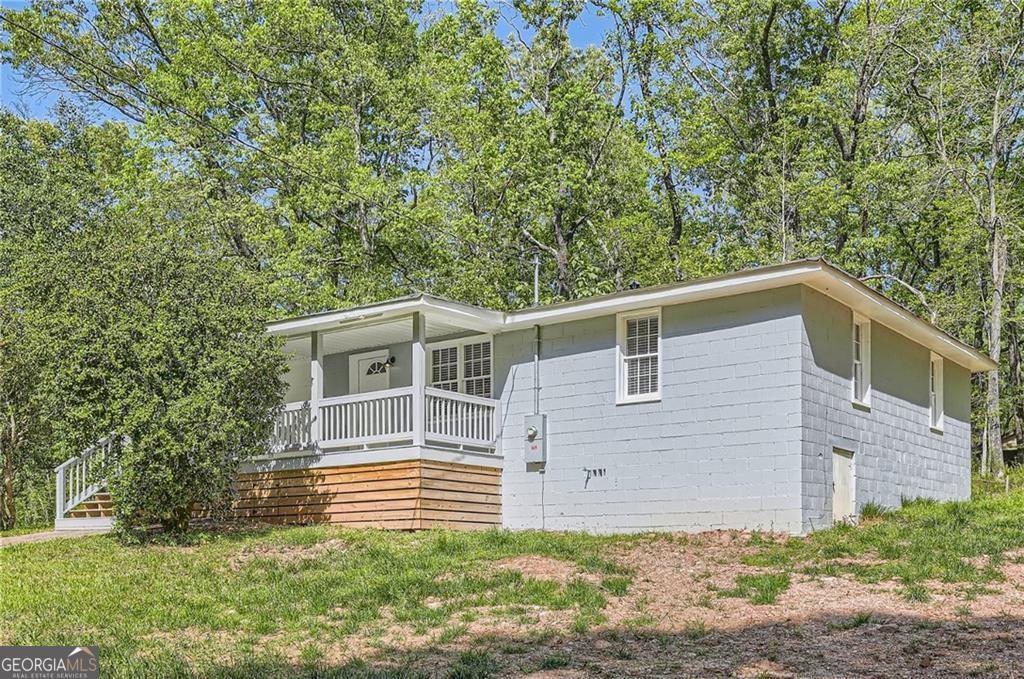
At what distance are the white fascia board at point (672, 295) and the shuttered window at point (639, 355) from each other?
11.7 inches

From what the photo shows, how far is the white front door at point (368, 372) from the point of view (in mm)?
19312

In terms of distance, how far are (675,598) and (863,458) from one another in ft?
20.4

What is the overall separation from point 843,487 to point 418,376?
627 cm

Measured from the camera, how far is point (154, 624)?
10.4 m

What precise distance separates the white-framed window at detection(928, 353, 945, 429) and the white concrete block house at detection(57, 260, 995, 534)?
0.11 meters

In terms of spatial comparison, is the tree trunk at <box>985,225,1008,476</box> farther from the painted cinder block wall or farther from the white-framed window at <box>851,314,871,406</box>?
the white-framed window at <box>851,314,871,406</box>

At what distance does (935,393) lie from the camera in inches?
753

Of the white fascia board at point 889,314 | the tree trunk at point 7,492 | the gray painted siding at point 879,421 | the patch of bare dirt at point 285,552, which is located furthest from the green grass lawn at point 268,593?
the tree trunk at point 7,492

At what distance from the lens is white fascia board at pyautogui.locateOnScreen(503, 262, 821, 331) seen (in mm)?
14086

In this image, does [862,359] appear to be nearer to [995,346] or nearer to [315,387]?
[315,387]

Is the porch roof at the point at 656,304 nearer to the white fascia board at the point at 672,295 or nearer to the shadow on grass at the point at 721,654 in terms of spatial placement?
the white fascia board at the point at 672,295

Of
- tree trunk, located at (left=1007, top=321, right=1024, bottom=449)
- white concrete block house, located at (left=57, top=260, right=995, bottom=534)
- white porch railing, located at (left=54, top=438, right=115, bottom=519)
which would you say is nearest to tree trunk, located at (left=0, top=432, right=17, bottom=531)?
white porch railing, located at (left=54, top=438, right=115, bottom=519)

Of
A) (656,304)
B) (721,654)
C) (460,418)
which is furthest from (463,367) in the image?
(721,654)

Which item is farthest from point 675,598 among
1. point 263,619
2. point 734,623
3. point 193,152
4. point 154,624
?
point 193,152
